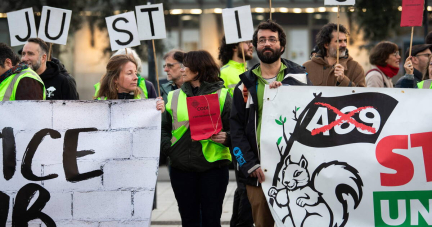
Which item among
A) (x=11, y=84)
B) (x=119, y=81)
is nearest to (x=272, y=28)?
(x=119, y=81)

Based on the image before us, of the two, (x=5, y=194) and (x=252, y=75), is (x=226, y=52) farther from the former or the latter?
(x=5, y=194)

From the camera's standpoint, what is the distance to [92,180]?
4.75 m

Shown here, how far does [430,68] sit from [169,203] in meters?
4.25

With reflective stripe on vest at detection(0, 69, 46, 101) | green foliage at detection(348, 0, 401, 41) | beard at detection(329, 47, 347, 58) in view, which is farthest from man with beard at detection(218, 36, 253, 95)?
green foliage at detection(348, 0, 401, 41)

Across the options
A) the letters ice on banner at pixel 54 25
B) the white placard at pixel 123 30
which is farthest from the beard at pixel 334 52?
the letters ice on banner at pixel 54 25

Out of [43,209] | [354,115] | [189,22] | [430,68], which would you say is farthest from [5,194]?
[189,22]

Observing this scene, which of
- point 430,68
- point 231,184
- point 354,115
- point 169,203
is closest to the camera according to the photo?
point 354,115

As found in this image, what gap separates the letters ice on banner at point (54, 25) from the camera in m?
6.32

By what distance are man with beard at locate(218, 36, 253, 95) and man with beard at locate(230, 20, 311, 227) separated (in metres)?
1.61

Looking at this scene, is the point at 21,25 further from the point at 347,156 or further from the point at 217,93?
the point at 347,156

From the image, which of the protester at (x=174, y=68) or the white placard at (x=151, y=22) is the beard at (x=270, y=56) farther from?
the protester at (x=174, y=68)

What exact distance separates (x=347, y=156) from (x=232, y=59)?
2.54 m

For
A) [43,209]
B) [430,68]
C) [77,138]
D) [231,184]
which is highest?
[430,68]

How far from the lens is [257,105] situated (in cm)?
472
